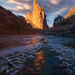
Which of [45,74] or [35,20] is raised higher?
[35,20]

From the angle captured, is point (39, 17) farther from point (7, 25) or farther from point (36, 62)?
point (36, 62)

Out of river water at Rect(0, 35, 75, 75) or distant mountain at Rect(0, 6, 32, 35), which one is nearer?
river water at Rect(0, 35, 75, 75)

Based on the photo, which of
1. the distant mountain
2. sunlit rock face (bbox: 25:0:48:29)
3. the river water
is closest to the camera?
the river water

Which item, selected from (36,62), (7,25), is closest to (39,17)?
(7,25)

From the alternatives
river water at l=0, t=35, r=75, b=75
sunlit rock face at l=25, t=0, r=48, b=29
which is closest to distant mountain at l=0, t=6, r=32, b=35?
river water at l=0, t=35, r=75, b=75

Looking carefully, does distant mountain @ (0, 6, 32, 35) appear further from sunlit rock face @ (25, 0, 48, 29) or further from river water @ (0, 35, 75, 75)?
sunlit rock face @ (25, 0, 48, 29)

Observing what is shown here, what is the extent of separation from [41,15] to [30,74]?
214ft

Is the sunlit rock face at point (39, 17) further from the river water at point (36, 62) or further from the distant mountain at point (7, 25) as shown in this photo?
the river water at point (36, 62)

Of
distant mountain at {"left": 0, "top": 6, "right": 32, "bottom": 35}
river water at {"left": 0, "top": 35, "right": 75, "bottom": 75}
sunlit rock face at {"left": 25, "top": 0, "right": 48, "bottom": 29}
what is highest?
sunlit rock face at {"left": 25, "top": 0, "right": 48, "bottom": 29}

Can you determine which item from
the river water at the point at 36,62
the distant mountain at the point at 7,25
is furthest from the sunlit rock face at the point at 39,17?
the river water at the point at 36,62

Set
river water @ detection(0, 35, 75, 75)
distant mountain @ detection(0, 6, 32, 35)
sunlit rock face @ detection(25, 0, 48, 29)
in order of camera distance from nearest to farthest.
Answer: river water @ detection(0, 35, 75, 75) → distant mountain @ detection(0, 6, 32, 35) → sunlit rock face @ detection(25, 0, 48, 29)

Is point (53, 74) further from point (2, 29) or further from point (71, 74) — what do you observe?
point (2, 29)

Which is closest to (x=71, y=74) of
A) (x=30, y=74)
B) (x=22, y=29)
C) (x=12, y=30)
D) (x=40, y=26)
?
(x=30, y=74)

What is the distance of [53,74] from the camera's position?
2.55ft
